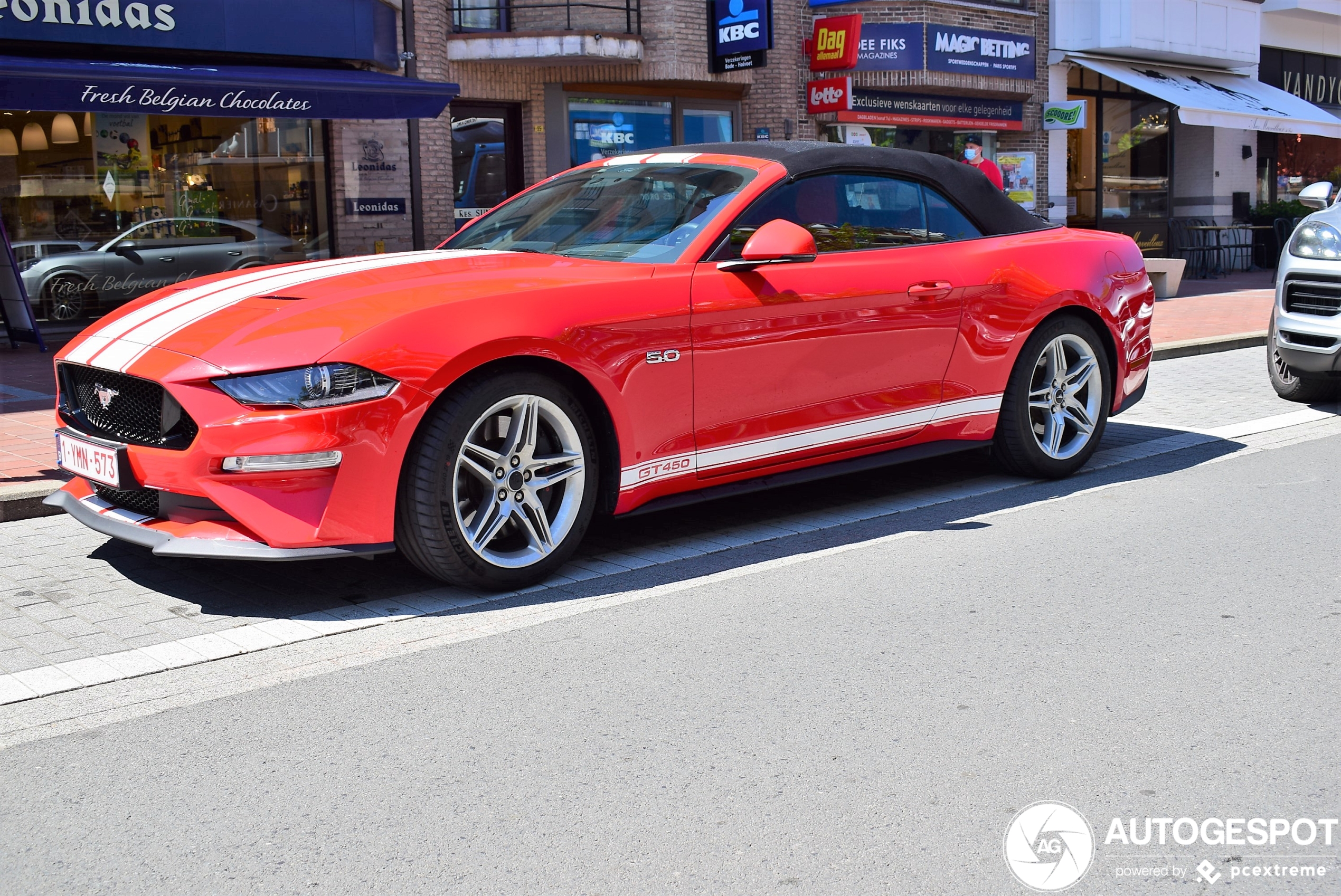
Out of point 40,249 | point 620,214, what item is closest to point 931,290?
point 620,214

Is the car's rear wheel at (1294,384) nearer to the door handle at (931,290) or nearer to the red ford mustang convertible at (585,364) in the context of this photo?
the red ford mustang convertible at (585,364)

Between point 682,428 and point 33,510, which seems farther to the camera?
point 33,510

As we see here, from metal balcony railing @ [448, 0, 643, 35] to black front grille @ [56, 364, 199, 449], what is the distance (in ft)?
42.4

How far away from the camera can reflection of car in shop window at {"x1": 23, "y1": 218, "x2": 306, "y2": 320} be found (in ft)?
45.5

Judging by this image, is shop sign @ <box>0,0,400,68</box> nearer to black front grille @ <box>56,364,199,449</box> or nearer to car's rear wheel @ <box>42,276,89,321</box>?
car's rear wheel @ <box>42,276,89,321</box>

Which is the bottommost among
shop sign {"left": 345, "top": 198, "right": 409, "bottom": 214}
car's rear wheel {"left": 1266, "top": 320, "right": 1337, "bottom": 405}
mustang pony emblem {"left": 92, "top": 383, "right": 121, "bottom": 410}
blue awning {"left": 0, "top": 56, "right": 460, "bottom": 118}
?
car's rear wheel {"left": 1266, "top": 320, "right": 1337, "bottom": 405}

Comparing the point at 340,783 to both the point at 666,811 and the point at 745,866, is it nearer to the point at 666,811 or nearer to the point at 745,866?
the point at 666,811

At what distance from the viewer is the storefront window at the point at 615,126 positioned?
60.2 ft

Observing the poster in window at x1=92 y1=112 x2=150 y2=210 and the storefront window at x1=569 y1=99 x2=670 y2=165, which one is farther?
the storefront window at x1=569 y1=99 x2=670 y2=165

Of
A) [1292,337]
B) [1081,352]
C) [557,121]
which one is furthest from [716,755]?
[557,121]

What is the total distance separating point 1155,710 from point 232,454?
9.32 feet

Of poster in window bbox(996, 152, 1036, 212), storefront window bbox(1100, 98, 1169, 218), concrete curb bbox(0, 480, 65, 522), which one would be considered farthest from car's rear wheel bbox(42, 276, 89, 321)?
storefront window bbox(1100, 98, 1169, 218)

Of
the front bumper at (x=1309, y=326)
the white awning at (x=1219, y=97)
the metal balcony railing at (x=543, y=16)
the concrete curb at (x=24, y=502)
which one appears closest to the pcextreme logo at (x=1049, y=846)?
the concrete curb at (x=24, y=502)

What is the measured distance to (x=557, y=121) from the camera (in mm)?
18094
